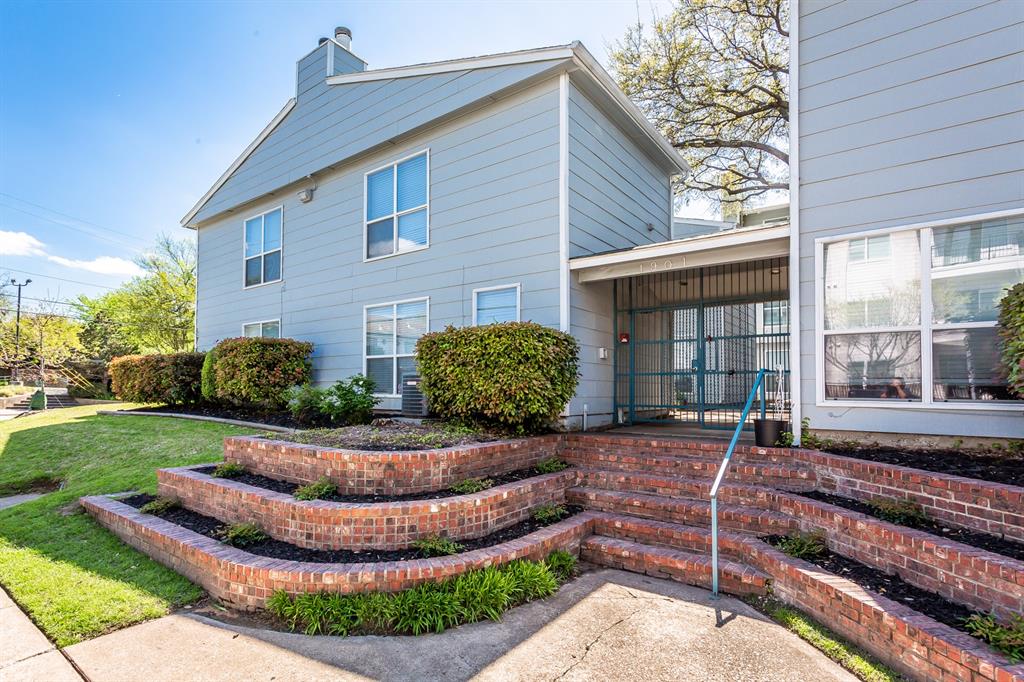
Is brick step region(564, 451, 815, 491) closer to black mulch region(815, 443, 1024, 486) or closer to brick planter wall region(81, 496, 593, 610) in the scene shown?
black mulch region(815, 443, 1024, 486)

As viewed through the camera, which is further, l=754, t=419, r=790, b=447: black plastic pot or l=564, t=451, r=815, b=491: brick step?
l=754, t=419, r=790, b=447: black plastic pot

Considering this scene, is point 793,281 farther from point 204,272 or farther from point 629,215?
point 204,272

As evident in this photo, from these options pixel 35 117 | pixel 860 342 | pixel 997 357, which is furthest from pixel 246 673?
pixel 35 117

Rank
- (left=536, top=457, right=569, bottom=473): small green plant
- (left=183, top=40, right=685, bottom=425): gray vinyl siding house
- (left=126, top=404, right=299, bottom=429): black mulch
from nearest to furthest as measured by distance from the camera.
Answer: (left=536, top=457, right=569, bottom=473): small green plant → (left=183, top=40, right=685, bottom=425): gray vinyl siding house → (left=126, top=404, right=299, bottom=429): black mulch

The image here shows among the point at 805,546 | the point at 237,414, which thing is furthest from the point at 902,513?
the point at 237,414

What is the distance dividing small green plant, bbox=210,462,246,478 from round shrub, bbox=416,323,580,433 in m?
2.29

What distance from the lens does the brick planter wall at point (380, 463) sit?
14.7ft

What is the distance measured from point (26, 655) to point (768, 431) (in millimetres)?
6116

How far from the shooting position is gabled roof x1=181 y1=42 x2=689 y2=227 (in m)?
6.59

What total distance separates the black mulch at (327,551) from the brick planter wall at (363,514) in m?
0.05

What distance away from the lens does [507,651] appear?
298cm

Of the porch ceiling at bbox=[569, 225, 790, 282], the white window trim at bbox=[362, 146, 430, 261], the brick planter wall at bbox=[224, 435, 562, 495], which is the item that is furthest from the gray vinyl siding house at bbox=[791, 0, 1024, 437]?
the white window trim at bbox=[362, 146, 430, 261]

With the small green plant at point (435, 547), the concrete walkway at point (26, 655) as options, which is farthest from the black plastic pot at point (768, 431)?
the concrete walkway at point (26, 655)

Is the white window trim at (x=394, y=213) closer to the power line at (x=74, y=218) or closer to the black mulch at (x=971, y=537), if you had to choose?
the black mulch at (x=971, y=537)
